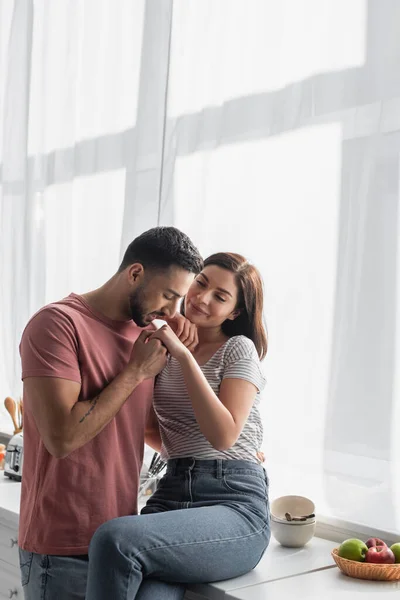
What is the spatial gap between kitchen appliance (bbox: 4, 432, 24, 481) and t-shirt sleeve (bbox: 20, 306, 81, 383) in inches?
45.2

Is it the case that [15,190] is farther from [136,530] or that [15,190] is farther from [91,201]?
[136,530]

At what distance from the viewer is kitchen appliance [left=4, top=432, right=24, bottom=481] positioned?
9.64ft

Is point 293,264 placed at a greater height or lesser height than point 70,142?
lesser

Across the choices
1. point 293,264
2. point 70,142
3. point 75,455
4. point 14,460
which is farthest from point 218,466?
point 70,142

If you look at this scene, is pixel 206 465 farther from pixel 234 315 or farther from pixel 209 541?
pixel 234 315

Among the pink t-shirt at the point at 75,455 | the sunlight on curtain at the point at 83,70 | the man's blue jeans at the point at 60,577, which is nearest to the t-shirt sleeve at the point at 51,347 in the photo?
the pink t-shirt at the point at 75,455

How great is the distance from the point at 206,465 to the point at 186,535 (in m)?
0.24

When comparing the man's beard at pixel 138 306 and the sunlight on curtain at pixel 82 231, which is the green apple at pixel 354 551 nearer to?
the man's beard at pixel 138 306

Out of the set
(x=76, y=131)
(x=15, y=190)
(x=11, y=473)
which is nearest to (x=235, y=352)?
(x=11, y=473)

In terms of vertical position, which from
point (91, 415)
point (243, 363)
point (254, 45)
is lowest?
point (91, 415)

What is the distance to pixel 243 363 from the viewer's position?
2049 mm

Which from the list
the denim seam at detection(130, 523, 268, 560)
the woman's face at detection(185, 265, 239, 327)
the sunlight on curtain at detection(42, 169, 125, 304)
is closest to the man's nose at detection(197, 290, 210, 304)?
the woman's face at detection(185, 265, 239, 327)

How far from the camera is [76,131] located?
3.31 meters

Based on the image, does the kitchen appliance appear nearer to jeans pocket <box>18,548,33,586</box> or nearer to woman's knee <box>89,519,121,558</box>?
jeans pocket <box>18,548,33,586</box>
